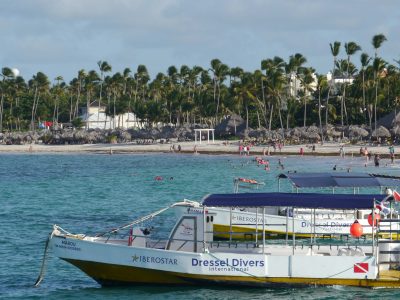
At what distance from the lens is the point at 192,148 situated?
130250 mm

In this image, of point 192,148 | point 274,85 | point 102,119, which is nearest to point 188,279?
point 192,148

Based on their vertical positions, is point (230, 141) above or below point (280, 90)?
below

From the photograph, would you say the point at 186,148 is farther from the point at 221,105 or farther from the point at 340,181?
the point at 340,181

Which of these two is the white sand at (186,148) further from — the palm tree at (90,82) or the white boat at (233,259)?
the white boat at (233,259)

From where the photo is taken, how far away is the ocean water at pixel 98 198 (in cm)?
2978

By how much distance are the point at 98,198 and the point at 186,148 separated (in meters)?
64.0

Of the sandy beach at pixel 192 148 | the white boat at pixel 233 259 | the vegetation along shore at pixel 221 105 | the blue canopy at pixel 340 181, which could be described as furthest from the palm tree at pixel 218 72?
the white boat at pixel 233 259

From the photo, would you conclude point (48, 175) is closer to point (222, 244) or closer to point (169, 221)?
point (169, 221)

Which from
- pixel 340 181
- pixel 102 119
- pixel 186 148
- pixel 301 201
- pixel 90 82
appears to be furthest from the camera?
pixel 102 119

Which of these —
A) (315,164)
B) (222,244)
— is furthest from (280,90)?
(222,244)

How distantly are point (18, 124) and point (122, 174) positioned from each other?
3817 inches

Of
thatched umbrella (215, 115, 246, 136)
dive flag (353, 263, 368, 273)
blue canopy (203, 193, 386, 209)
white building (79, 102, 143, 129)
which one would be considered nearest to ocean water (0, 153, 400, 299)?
dive flag (353, 263, 368, 273)

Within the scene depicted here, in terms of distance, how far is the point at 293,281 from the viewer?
28922mm

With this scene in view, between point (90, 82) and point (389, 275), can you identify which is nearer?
point (389, 275)
